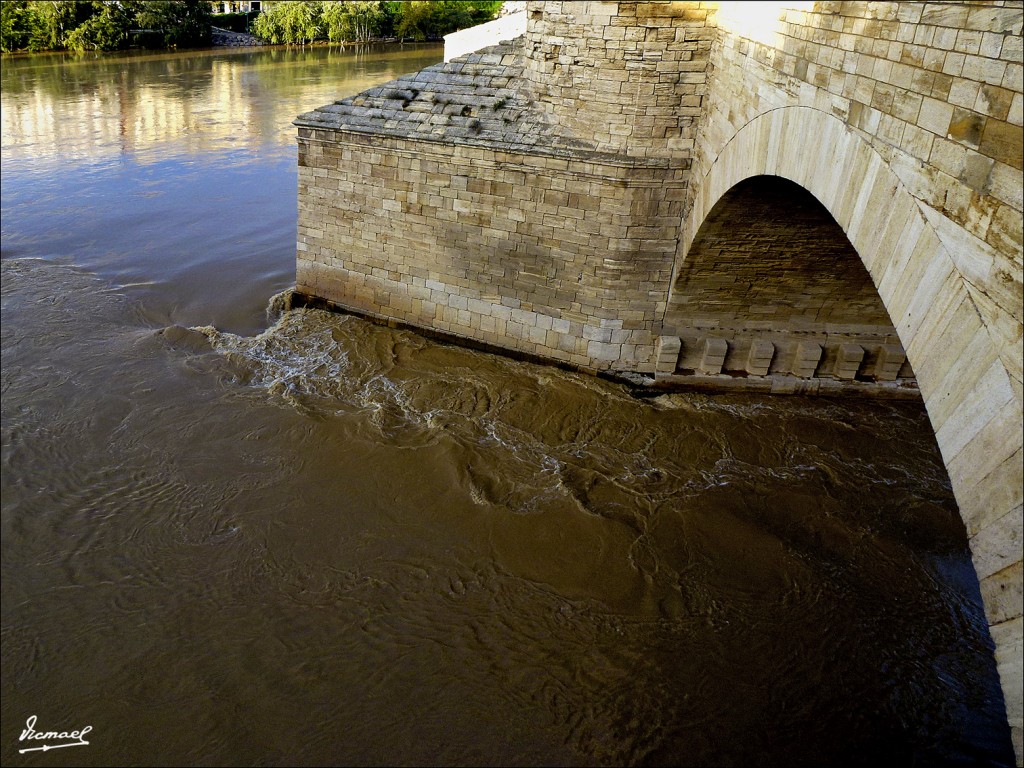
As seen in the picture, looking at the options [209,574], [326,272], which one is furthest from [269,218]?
[209,574]

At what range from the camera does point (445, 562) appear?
6.16 meters

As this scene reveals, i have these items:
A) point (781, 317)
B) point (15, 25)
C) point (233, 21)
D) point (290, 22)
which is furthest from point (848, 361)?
point (233, 21)

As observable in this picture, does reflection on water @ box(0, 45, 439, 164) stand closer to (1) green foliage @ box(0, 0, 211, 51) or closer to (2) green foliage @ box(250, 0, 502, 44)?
(1) green foliage @ box(0, 0, 211, 51)

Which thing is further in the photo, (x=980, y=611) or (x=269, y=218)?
(x=269, y=218)

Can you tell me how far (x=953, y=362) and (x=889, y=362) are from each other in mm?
6145

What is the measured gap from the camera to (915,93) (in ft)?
10.3

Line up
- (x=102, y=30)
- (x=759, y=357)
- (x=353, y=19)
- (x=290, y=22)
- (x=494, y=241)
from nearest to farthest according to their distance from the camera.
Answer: (x=759, y=357) → (x=494, y=241) → (x=102, y=30) → (x=290, y=22) → (x=353, y=19)

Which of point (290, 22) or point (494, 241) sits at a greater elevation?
point (290, 22)

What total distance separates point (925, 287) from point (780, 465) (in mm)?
4796

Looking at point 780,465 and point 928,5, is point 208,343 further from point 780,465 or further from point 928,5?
point 928,5

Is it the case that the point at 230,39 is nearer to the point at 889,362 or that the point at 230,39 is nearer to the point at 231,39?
the point at 231,39

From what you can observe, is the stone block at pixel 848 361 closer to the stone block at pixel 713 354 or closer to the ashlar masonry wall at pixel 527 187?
the stone block at pixel 713 354

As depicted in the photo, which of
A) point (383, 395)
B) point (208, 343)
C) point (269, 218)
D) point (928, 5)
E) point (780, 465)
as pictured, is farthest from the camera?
point (269, 218)

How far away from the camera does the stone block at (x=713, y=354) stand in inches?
327
